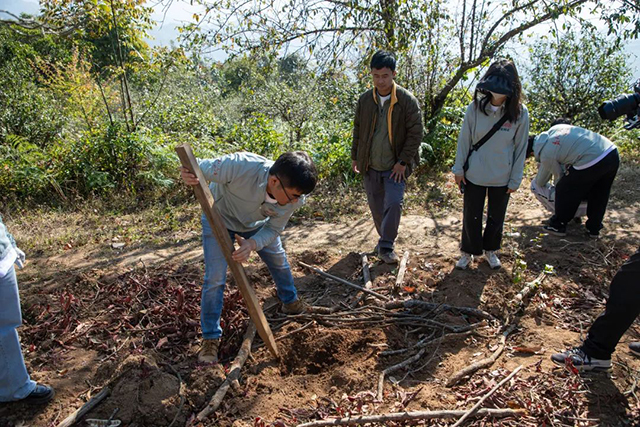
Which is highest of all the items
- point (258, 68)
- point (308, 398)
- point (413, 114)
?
point (258, 68)

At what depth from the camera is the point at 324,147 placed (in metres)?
7.77

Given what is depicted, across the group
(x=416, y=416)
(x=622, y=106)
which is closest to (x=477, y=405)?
(x=416, y=416)

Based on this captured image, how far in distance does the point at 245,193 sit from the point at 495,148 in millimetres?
2158

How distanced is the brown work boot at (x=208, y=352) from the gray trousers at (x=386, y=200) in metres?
2.05

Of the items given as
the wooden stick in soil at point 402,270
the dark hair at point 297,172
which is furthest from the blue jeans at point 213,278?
the wooden stick in soil at point 402,270

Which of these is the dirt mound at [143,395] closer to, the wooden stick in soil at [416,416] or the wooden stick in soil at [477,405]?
the wooden stick in soil at [416,416]

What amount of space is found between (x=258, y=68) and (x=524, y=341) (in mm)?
6373

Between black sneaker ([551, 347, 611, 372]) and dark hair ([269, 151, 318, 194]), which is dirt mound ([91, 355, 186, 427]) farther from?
black sneaker ([551, 347, 611, 372])

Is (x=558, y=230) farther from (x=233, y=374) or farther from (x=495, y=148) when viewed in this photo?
(x=233, y=374)

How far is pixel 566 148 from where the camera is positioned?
4.68 metres

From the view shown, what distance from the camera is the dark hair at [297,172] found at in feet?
8.45

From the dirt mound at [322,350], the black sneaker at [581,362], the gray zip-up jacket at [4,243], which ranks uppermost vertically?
the gray zip-up jacket at [4,243]

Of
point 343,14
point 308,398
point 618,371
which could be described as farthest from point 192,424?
point 343,14

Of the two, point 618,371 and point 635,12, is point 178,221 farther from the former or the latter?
point 635,12
